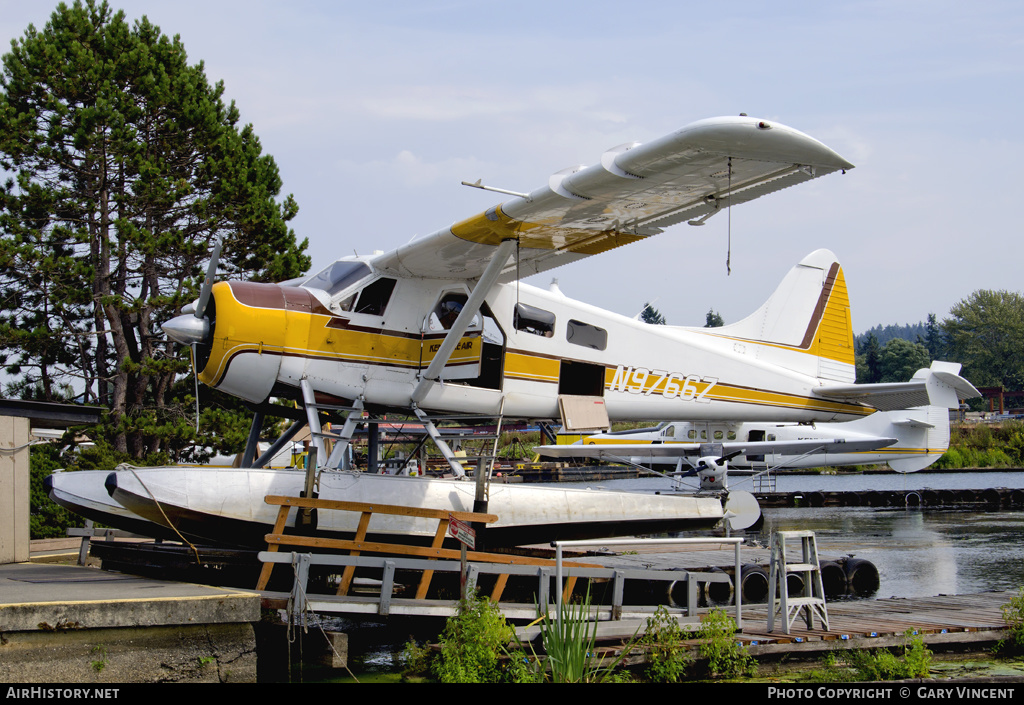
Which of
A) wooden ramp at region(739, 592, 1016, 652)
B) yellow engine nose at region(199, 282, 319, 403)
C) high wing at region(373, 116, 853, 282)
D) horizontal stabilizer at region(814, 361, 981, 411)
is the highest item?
high wing at region(373, 116, 853, 282)

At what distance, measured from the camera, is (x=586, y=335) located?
1128 cm

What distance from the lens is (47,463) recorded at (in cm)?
1653

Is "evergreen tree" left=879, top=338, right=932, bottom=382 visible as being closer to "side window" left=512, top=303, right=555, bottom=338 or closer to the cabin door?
"side window" left=512, top=303, right=555, bottom=338

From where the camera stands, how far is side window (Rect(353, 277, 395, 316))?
10.1 meters

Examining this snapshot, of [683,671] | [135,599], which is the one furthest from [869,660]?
[135,599]

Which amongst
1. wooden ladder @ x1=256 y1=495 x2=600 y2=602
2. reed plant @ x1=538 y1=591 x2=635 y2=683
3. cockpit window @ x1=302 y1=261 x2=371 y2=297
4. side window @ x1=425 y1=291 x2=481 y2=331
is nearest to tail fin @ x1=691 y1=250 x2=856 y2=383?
side window @ x1=425 y1=291 x2=481 y2=331

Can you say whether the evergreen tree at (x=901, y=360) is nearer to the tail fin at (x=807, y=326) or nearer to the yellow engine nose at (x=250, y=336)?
the tail fin at (x=807, y=326)

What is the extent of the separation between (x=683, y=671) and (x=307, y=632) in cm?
301

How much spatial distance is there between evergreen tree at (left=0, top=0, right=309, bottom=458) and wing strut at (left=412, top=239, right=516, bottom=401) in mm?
9544

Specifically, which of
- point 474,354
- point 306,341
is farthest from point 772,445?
point 306,341

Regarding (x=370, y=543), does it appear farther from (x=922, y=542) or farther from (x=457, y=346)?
(x=922, y=542)

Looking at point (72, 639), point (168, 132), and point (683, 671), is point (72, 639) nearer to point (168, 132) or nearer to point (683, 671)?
point (683, 671)

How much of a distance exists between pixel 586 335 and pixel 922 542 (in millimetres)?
12652

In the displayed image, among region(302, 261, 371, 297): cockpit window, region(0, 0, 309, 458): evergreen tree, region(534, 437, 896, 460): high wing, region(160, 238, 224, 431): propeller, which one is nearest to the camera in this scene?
region(160, 238, 224, 431): propeller
